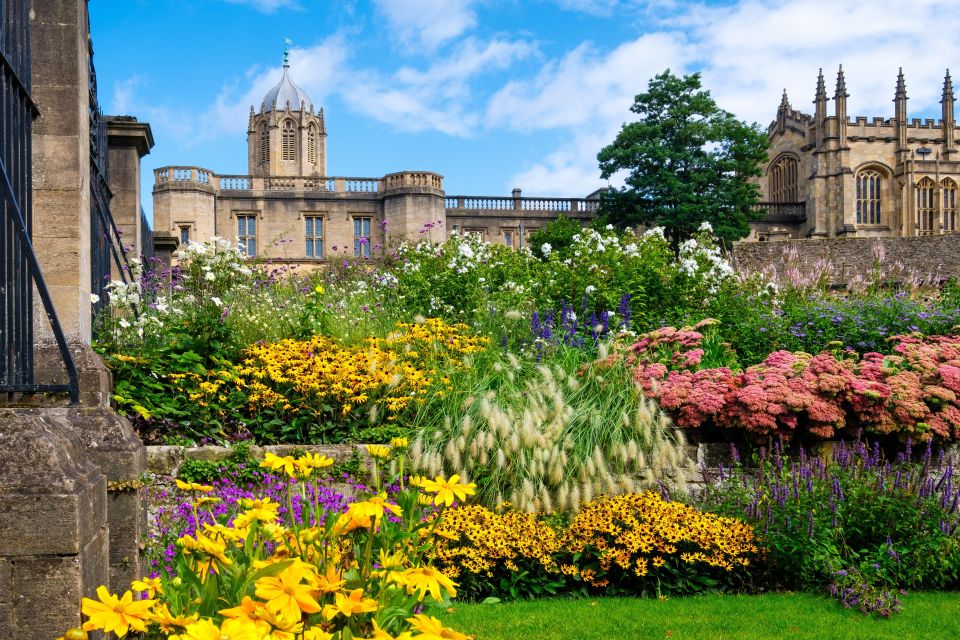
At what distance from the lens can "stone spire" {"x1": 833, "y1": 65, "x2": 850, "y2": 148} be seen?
5244cm

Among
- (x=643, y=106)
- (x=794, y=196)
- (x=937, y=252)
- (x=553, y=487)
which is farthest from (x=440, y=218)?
(x=553, y=487)

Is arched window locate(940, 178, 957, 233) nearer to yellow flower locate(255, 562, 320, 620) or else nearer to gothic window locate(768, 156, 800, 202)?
gothic window locate(768, 156, 800, 202)

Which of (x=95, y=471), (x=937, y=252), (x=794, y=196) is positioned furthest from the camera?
(x=794, y=196)

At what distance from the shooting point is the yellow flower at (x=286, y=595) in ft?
5.63

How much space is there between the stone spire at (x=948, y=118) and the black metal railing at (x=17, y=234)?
62.5 metres

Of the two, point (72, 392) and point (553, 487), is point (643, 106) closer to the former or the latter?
point (553, 487)

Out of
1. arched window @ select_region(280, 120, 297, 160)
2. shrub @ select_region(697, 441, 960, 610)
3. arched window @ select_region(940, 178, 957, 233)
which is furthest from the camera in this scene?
arched window @ select_region(280, 120, 297, 160)

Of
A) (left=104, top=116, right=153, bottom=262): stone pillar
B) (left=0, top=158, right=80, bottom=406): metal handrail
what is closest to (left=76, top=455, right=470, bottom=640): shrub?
(left=0, top=158, right=80, bottom=406): metal handrail

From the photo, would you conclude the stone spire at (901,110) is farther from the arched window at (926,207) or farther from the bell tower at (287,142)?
the bell tower at (287,142)

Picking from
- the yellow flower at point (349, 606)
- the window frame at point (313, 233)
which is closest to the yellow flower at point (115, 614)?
the yellow flower at point (349, 606)

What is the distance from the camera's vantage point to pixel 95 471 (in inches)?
122

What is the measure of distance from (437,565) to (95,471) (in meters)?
2.40

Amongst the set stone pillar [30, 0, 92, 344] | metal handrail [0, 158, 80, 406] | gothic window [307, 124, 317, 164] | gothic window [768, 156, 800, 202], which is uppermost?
gothic window [307, 124, 317, 164]

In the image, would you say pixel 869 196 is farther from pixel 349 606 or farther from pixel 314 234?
pixel 349 606
